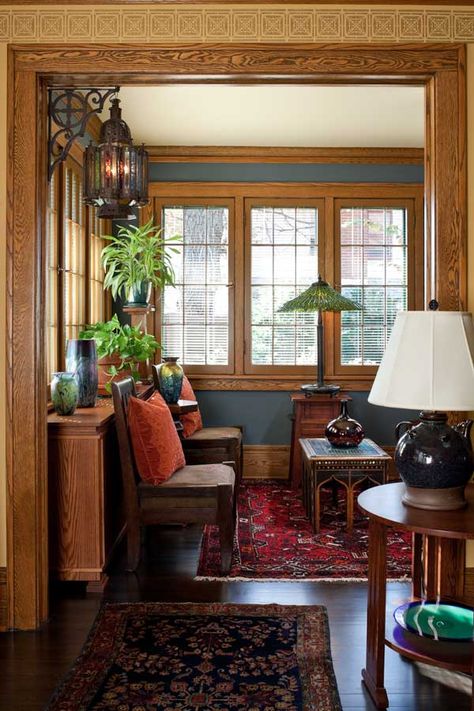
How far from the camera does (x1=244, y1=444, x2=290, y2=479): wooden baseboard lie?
21.3ft

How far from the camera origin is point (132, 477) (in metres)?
3.86

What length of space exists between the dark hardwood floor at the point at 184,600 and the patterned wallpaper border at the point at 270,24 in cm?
242

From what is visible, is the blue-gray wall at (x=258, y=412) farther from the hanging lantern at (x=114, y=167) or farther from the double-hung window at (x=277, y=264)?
the hanging lantern at (x=114, y=167)

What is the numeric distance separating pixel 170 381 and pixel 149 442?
1.10 meters

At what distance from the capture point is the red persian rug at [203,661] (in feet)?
8.16

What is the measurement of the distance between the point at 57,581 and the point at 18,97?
232 cm

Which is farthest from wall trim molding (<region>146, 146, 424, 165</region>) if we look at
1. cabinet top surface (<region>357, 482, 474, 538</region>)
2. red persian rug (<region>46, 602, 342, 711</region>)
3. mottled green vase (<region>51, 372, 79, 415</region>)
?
cabinet top surface (<region>357, 482, 474, 538</region>)

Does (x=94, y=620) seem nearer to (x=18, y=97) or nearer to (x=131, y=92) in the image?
(x=18, y=97)

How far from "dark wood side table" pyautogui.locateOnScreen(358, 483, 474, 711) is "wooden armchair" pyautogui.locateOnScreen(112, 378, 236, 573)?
1.31 metres

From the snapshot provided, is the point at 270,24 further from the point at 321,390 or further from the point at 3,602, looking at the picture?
the point at 321,390

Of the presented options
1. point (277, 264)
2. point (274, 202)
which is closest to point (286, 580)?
point (277, 264)

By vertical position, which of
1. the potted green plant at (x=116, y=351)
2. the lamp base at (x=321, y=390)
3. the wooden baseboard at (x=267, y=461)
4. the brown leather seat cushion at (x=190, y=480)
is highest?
the potted green plant at (x=116, y=351)

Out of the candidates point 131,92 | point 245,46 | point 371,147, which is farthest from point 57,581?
point 371,147

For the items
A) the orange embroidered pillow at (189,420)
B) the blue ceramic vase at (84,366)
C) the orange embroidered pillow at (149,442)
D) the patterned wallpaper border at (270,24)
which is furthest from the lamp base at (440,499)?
the orange embroidered pillow at (189,420)
